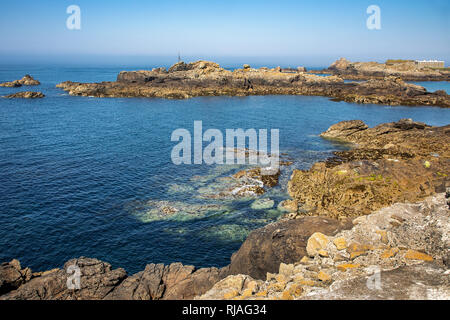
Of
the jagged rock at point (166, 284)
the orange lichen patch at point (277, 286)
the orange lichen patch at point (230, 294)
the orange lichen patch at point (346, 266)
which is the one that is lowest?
the jagged rock at point (166, 284)

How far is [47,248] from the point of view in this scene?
24078mm

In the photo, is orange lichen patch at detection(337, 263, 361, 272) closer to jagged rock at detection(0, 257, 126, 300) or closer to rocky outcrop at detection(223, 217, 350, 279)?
rocky outcrop at detection(223, 217, 350, 279)

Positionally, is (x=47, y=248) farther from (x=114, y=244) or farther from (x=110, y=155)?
(x=110, y=155)

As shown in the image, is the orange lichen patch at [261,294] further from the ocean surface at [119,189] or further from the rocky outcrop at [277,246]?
the ocean surface at [119,189]

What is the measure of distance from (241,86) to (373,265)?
5031 inches

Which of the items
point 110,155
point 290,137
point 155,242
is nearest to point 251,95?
point 290,137

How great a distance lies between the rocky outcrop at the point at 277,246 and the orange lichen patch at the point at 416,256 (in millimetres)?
3873

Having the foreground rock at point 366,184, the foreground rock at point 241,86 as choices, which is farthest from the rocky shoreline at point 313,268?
the foreground rock at point 241,86

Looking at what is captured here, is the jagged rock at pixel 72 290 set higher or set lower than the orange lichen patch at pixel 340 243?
lower

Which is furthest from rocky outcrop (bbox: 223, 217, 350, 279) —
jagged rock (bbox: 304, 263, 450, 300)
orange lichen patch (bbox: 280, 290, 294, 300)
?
jagged rock (bbox: 304, 263, 450, 300)

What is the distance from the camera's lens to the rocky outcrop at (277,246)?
16781 mm

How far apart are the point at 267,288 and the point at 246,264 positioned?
4.66m

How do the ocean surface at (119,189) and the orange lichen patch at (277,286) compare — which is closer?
the orange lichen patch at (277,286)

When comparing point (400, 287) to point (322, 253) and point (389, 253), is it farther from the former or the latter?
point (322, 253)
